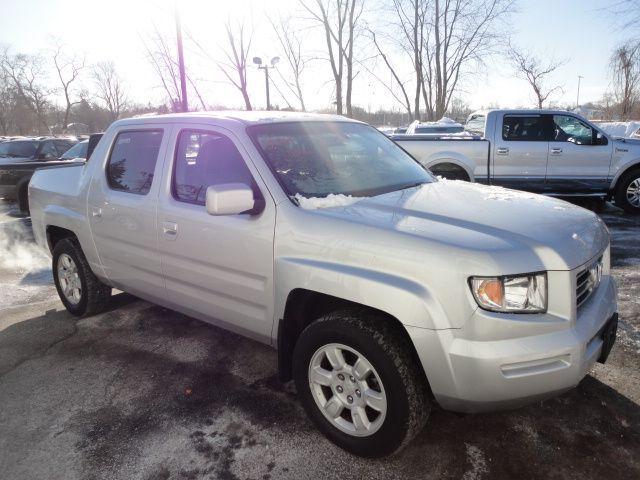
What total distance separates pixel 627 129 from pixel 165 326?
24996 millimetres

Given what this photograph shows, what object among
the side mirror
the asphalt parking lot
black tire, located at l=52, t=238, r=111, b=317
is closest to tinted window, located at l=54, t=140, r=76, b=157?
black tire, located at l=52, t=238, r=111, b=317

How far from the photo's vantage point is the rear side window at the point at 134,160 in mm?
3658

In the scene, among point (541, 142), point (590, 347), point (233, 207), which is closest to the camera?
point (590, 347)

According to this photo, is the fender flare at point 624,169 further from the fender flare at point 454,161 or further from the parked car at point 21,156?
the parked car at point 21,156

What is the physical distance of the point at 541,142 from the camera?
8695mm

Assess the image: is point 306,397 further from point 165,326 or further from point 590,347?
point 165,326

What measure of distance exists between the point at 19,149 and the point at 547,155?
44.0 ft

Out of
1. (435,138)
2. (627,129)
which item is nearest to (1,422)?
(435,138)

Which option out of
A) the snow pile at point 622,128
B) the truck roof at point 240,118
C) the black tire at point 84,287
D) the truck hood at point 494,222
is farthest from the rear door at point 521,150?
the snow pile at point 622,128

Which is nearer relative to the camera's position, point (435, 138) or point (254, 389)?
point (254, 389)

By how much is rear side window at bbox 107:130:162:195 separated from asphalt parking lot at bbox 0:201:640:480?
4.42 feet

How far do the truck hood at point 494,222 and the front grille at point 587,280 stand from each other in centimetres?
8

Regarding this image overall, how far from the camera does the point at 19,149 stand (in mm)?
13516

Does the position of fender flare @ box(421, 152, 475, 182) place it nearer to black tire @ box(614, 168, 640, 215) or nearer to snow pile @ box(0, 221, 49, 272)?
black tire @ box(614, 168, 640, 215)
